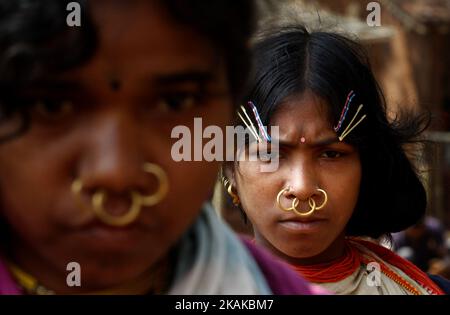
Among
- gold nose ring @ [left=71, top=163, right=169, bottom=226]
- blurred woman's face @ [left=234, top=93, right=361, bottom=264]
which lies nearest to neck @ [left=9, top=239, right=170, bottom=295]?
gold nose ring @ [left=71, top=163, right=169, bottom=226]

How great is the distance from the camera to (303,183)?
4.74ft

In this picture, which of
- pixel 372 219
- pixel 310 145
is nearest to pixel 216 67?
pixel 310 145

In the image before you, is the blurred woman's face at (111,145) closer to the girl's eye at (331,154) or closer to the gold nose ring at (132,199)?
the gold nose ring at (132,199)

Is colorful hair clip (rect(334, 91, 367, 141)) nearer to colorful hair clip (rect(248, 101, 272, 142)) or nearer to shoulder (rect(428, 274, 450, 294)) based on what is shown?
colorful hair clip (rect(248, 101, 272, 142))

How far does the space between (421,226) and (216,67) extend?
13.1 ft

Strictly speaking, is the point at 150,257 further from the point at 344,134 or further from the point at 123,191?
the point at 344,134

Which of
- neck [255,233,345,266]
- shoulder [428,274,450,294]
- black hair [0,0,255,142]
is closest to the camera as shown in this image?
black hair [0,0,255,142]

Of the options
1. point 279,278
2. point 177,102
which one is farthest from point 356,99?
point 177,102

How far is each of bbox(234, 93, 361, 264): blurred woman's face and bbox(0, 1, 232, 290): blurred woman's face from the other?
689 millimetres

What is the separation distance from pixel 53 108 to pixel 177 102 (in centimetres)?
14

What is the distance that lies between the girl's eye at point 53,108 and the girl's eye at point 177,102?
0.10 m

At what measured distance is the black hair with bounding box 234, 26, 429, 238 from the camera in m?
1.60

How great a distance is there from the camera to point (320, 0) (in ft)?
27.9

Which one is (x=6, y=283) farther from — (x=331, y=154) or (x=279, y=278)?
(x=331, y=154)
